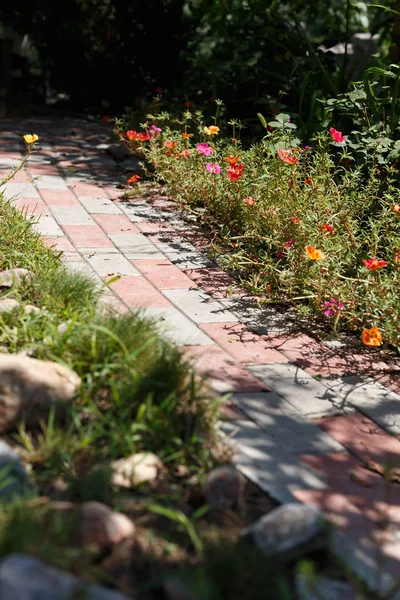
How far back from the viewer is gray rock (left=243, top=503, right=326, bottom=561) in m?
2.15

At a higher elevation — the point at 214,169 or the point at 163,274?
the point at 214,169

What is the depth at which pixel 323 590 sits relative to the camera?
205 centimetres

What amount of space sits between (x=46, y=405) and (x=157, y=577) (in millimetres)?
871

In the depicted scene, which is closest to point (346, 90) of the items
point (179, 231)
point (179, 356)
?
point (179, 231)

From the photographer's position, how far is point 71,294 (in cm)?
371

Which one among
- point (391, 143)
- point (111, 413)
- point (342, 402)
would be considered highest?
point (391, 143)

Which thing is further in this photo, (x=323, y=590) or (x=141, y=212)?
(x=141, y=212)

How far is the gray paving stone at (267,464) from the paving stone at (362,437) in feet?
0.99

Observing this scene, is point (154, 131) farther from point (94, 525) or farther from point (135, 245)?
point (94, 525)

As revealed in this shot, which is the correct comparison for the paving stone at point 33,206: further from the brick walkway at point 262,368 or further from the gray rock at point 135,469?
the gray rock at point 135,469

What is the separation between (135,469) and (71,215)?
3.40m

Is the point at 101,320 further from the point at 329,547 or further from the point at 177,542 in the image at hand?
the point at 329,547

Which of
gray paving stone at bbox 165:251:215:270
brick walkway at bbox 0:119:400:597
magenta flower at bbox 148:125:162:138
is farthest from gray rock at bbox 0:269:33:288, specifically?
magenta flower at bbox 148:125:162:138

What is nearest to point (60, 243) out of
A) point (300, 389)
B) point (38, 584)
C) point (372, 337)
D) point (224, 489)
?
point (300, 389)
